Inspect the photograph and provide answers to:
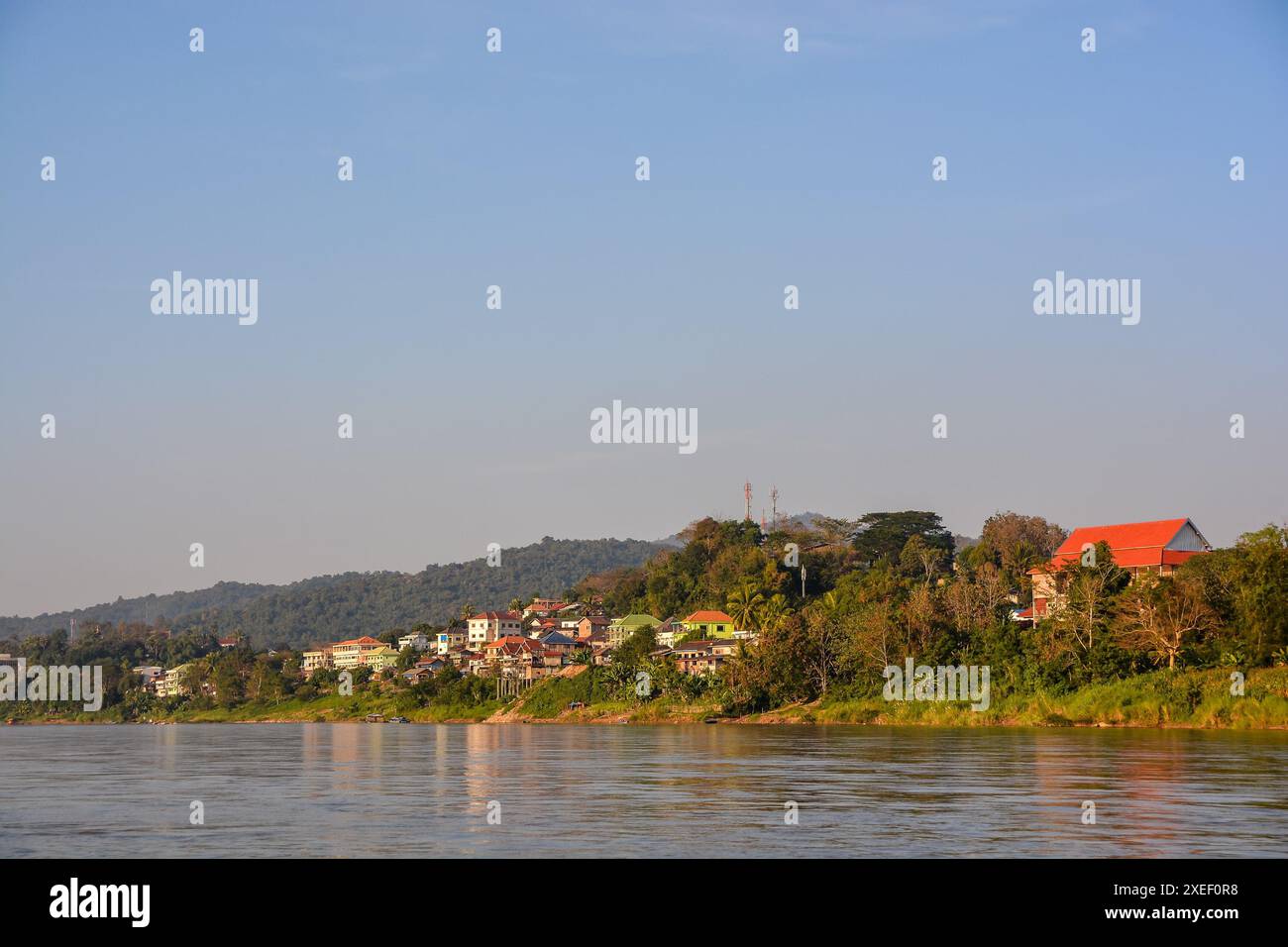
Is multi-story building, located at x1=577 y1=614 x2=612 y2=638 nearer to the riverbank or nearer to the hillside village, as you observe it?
the hillside village

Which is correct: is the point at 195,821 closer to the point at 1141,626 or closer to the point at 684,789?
the point at 684,789

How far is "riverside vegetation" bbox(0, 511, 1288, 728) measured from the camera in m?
66.6

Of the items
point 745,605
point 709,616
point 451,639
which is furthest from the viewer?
point 451,639

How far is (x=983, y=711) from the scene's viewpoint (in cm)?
7631

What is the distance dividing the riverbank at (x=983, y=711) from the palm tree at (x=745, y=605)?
612 inches

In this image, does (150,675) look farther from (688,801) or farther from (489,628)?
(688,801)

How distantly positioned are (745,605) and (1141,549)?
127 feet

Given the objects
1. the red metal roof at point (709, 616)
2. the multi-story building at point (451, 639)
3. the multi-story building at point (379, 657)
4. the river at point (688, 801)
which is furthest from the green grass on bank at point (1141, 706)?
the multi-story building at point (379, 657)

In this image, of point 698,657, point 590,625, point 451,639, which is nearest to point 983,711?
point 698,657

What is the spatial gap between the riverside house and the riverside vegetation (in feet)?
8.61

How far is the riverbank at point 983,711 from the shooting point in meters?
62.9

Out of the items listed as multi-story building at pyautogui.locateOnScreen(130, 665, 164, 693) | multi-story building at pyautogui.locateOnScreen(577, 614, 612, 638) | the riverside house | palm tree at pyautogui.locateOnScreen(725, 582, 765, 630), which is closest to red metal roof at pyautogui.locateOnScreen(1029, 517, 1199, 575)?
the riverside house
